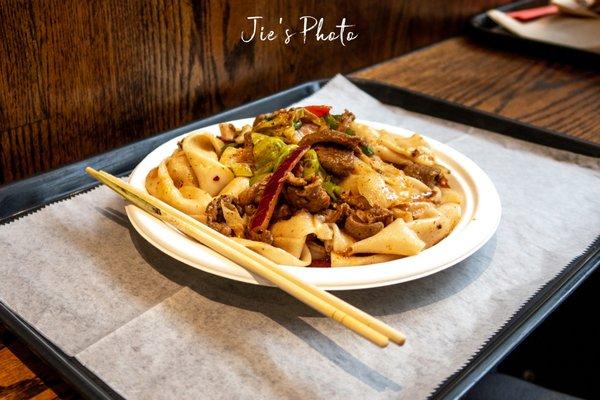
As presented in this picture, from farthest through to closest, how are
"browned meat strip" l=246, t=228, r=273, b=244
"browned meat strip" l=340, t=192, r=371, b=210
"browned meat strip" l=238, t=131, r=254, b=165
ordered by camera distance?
"browned meat strip" l=238, t=131, r=254, b=165 < "browned meat strip" l=340, t=192, r=371, b=210 < "browned meat strip" l=246, t=228, r=273, b=244

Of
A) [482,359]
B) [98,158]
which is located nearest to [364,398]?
[482,359]

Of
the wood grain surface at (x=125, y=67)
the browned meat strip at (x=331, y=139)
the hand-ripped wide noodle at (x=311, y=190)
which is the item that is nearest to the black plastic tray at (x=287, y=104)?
the wood grain surface at (x=125, y=67)

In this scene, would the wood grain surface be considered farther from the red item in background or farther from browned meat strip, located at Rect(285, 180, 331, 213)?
the red item in background

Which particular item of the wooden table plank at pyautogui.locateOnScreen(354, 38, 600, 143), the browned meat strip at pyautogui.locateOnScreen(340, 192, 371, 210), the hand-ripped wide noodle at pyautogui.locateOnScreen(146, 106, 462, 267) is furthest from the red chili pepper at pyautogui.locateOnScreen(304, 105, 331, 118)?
the wooden table plank at pyautogui.locateOnScreen(354, 38, 600, 143)

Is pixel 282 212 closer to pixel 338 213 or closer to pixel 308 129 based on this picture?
pixel 338 213

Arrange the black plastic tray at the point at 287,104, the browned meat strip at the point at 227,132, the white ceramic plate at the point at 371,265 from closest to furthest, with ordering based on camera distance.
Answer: the black plastic tray at the point at 287,104 → the white ceramic plate at the point at 371,265 → the browned meat strip at the point at 227,132

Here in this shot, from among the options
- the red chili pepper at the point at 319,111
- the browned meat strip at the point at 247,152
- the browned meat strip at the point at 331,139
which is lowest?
the browned meat strip at the point at 247,152

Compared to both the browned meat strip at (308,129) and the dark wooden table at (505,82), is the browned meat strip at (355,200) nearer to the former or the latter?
the browned meat strip at (308,129)
